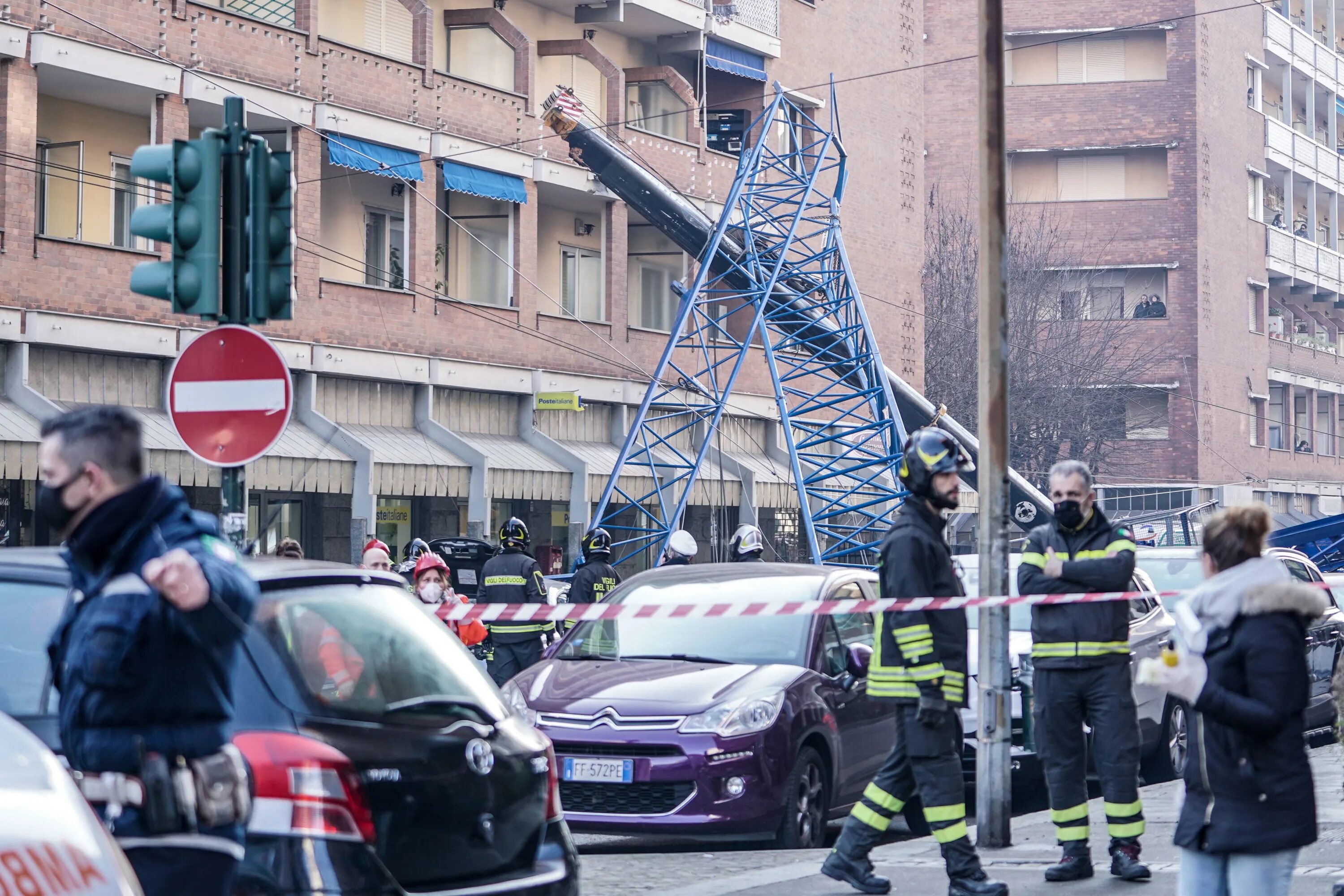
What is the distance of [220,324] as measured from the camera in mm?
7977

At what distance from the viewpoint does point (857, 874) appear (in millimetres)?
7824

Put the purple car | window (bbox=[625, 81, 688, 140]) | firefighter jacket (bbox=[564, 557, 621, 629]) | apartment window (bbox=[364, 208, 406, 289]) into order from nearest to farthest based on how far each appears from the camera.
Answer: the purple car → firefighter jacket (bbox=[564, 557, 621, 629]) → apartment window (bbox=[364, 208, 406, 289]) → window (bbox=[625, 81, 688, 140])

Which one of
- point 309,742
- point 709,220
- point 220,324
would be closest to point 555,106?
point 709,220

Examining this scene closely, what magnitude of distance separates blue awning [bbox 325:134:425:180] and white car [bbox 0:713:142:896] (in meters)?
23.4

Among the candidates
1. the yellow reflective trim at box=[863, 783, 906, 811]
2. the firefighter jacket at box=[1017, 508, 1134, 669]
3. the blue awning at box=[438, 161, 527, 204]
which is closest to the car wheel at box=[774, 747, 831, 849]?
the firefighter jacket at box=[1017, 508, 1134, 669]

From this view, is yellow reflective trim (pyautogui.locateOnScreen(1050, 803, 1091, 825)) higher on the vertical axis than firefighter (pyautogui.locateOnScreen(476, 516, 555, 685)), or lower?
lower

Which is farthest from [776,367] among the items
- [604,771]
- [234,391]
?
[234,391]

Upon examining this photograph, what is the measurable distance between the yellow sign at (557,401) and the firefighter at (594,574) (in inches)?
586

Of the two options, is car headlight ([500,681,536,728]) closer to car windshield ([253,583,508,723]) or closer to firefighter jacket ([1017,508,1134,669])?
firefighter jacket ([1017,508,1134,669])

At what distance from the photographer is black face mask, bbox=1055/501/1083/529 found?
8.48 metres

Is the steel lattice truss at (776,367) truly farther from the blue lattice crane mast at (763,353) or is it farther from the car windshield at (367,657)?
the car windshield at (367,657)

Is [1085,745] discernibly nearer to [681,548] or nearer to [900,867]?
[900,867]

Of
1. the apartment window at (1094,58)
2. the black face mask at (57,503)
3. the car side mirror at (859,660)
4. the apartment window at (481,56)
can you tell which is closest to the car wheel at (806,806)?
Answer: the car side mirror at (859,660)

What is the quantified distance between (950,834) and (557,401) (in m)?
22.8
